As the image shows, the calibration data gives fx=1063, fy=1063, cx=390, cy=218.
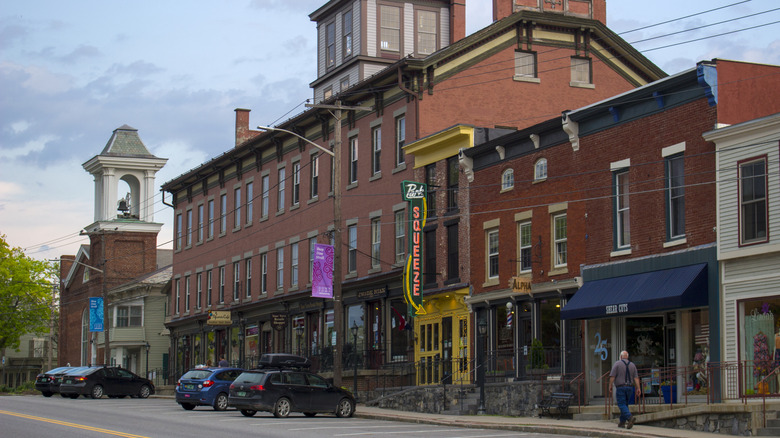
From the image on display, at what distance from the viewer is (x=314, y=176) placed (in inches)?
1854

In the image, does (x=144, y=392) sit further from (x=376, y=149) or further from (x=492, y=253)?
(x=492, y=253)

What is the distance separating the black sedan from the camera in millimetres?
29031

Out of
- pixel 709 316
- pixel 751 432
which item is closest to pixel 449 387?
pixel 709 316

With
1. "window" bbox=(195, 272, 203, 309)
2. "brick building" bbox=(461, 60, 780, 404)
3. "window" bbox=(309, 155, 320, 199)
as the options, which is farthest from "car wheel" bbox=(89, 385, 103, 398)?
"brick building" bbox=(461, 60, 780, 404)

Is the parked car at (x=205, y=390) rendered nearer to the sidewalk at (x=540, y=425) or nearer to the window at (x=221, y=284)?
the sidewalk at (x=540, y=425)

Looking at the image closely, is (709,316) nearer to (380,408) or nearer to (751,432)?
(751,432)

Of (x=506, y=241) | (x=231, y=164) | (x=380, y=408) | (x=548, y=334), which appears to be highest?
(x=231, y=164)

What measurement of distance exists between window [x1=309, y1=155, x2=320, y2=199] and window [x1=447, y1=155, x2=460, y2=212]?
1071 cm

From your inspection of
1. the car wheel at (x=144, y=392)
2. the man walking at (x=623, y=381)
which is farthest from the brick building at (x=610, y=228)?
the car wheel at (x=144, y=392)

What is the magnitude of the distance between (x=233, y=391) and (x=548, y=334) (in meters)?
9.35

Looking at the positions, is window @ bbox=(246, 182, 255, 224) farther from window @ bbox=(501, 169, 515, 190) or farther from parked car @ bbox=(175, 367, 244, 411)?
window @ bbox=(501, 169, 515, 190)

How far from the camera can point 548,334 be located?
103 ft

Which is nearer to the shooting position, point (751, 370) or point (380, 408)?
point (751, 370)

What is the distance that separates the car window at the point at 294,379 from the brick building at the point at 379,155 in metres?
3.95
